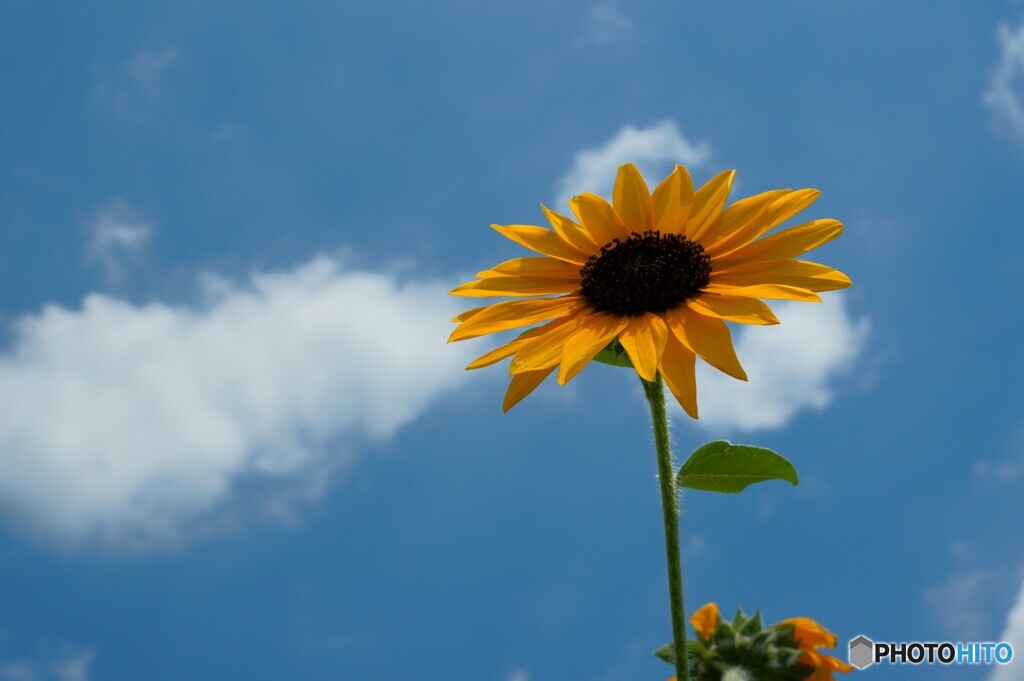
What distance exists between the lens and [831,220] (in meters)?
3.70

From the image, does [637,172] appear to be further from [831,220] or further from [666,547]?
[666,547]

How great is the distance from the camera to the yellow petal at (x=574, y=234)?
13.7 ft

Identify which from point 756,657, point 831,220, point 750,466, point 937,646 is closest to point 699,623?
point 756,657

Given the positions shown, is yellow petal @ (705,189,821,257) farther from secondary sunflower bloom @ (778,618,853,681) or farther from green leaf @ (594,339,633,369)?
secondary sunflower bloom @ (778,618,853,681)

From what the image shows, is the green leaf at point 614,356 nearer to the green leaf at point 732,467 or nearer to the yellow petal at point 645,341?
the yellow petal at point 645,341

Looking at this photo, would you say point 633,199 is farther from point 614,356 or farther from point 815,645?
point 815,645

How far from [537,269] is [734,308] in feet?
3.43

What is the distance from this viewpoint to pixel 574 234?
4.21m

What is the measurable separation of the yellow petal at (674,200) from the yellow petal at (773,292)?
1.88 feet

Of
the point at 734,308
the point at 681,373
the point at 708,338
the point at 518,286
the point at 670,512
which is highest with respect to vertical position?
the point at 518,286

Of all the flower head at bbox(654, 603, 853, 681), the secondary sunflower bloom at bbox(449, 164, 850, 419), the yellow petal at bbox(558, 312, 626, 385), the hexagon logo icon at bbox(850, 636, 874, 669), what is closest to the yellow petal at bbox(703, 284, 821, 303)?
the secondary sunflower bloom at bbox(449, 164, 850, 419)

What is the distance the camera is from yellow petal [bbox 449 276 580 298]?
3.91m

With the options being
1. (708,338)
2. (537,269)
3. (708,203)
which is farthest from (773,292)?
(537,269)

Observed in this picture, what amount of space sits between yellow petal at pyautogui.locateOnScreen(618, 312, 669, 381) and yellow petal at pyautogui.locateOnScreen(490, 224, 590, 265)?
64cm
